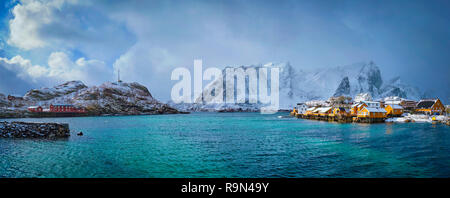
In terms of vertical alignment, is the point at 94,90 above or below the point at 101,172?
above

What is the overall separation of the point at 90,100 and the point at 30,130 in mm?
127765

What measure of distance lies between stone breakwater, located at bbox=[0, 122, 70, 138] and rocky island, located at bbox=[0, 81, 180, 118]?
86.7 metres

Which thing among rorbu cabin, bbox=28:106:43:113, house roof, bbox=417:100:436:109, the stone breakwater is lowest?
the stone breakwater

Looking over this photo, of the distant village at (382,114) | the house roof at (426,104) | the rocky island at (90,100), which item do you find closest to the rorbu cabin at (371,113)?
the distant village at (382,114)

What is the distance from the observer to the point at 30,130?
31.7 metres

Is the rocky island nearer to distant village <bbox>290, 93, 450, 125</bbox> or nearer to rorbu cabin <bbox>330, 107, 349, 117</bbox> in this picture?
distant village <bbox>290, 93, 450, 125</bbox>

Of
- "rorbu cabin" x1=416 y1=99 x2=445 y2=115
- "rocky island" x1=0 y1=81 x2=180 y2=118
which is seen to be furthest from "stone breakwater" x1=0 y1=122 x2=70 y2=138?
"rorbu cabin" x1=416 y1=99 x2=445 y2=115

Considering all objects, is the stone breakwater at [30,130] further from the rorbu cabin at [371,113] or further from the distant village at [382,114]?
the rorbu cabin at [371,113]

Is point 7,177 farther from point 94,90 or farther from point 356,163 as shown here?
point 94,90

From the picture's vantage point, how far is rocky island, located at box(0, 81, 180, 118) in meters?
113

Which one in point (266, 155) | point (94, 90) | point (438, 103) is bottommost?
point (266, 155)
